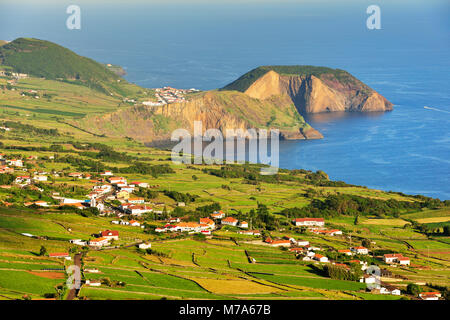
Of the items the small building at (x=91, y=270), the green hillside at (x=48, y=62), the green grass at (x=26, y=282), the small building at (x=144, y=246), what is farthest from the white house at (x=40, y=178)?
the green hillside at (x=48, y=62)

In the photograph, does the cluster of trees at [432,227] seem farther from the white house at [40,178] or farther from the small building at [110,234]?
the white house at [40,178]

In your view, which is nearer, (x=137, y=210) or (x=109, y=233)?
(x=109, y=233)

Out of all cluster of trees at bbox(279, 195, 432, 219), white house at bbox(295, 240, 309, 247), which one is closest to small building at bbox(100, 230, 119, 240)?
white house at bbox(295, 240, 309, 247)

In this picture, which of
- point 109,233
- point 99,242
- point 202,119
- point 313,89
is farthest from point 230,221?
point 313,89

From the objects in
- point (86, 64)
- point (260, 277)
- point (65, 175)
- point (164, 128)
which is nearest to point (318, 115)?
point (164, 128)

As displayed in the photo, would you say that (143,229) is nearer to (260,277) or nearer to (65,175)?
(260,277)

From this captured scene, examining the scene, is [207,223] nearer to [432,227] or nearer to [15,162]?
[432,227]
